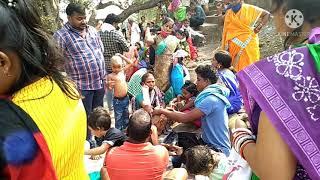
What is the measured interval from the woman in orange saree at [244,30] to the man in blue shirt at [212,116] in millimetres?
1868

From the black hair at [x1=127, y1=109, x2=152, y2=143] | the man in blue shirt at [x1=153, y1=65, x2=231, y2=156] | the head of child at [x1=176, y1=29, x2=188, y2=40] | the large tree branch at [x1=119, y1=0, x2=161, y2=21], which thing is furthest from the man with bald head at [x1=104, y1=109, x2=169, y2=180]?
the large tree branch at [x1=119, y1=0, x2=161, y2=21]

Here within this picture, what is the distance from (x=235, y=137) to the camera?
143 cm

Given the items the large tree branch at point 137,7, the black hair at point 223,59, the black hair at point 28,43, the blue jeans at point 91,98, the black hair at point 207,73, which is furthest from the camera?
the large tree branch at point 137,7

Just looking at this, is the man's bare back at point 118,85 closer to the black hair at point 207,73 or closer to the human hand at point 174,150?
the black hair at point 207,73

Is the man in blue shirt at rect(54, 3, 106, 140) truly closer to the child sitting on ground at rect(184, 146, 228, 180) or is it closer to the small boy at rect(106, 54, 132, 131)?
the small boy at rect(106, 54, 132, 131)

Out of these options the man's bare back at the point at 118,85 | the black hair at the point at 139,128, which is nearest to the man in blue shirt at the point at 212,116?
the black hair at the point at 139,128

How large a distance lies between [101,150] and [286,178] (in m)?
2.54

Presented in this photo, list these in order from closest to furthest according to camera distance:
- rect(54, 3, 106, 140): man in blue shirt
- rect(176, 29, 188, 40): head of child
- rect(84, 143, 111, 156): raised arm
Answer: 1. rect(84, 143, 111, 156): raised arm
2. rect(54, 3, 106, 140): man in blue shirt
3. rect(176, 29, 188, 40): head of child

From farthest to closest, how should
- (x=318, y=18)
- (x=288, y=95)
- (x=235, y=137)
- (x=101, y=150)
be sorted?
(x=101, y=150) → (x=235, y=137) → (x=318, y=18) → (x=288, y=95)

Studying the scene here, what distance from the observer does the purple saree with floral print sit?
1.16m

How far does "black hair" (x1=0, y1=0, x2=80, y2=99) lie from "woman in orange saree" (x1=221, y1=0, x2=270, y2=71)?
4.67 metres

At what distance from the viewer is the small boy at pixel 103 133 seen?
3604 millimetres

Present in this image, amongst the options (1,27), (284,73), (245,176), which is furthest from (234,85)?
(1,27)

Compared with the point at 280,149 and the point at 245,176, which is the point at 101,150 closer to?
the point at 245,176
